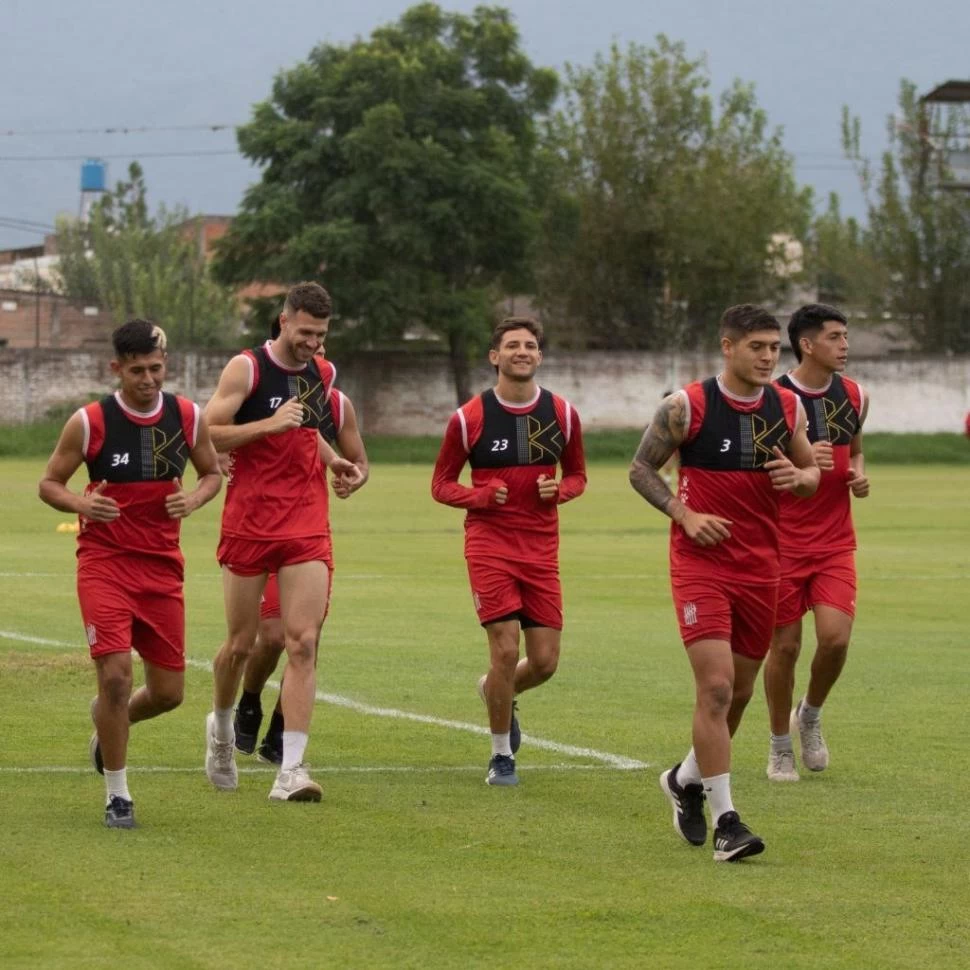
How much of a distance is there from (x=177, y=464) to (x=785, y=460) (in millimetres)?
2653

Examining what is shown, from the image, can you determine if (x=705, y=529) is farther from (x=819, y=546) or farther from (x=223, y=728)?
(x=223, y=728)

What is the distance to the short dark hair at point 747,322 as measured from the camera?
338 inches

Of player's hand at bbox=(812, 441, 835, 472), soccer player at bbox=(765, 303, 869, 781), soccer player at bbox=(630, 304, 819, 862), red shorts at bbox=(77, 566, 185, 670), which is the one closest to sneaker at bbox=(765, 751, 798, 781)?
soccer player at bbox=(765, 303, 869, 781)

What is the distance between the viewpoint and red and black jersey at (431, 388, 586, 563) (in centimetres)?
1062

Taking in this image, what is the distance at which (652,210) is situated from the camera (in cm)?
8062

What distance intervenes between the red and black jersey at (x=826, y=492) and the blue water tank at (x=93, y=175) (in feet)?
479

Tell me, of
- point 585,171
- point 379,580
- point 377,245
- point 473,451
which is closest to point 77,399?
point 377,245

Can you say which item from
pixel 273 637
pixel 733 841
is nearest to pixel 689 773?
pixel 733 841

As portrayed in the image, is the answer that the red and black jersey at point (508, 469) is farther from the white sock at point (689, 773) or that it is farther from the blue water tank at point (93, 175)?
the blue water tank at point (93, 175)

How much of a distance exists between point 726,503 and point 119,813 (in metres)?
2.86

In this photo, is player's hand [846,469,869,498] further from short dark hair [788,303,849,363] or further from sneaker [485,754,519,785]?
sneaker [485,754,519,785]

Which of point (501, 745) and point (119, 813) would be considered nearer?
point (119, 813)

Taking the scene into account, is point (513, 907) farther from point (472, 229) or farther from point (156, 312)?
point (156, 312)

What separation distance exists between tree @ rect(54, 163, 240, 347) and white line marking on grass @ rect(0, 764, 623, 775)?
7878cm
